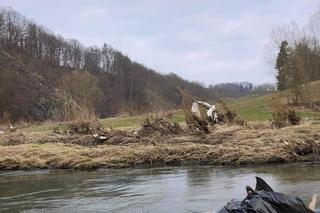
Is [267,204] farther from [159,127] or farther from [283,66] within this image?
[283,66]

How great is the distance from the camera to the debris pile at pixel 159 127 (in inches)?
909

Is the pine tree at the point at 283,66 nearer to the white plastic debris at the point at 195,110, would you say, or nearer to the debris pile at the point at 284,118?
the white plastic debris at the point at 195,110

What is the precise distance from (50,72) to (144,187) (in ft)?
403

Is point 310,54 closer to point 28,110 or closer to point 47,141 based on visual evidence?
point 47,141

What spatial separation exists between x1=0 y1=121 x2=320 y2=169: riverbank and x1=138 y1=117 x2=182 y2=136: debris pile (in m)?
0.14

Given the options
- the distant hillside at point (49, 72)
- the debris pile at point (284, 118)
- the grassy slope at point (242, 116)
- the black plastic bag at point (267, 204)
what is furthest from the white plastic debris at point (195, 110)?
the distant hillside at point (49, 72)

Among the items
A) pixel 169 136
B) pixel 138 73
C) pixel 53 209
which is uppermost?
pixel 138 73

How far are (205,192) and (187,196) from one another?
0.57 m

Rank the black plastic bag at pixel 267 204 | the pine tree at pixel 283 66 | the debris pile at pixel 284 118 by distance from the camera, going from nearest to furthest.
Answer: the black plastic bag at pixel 267 204 → the debris pile at pixel 284 118 → the pine tree at pixel 283 66

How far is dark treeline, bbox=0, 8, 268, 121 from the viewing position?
103000 millimetres

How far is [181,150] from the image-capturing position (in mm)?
19609

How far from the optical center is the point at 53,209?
1184 centimetres

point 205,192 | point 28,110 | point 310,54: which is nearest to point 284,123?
point 205,192

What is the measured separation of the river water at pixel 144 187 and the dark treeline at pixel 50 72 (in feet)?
197
